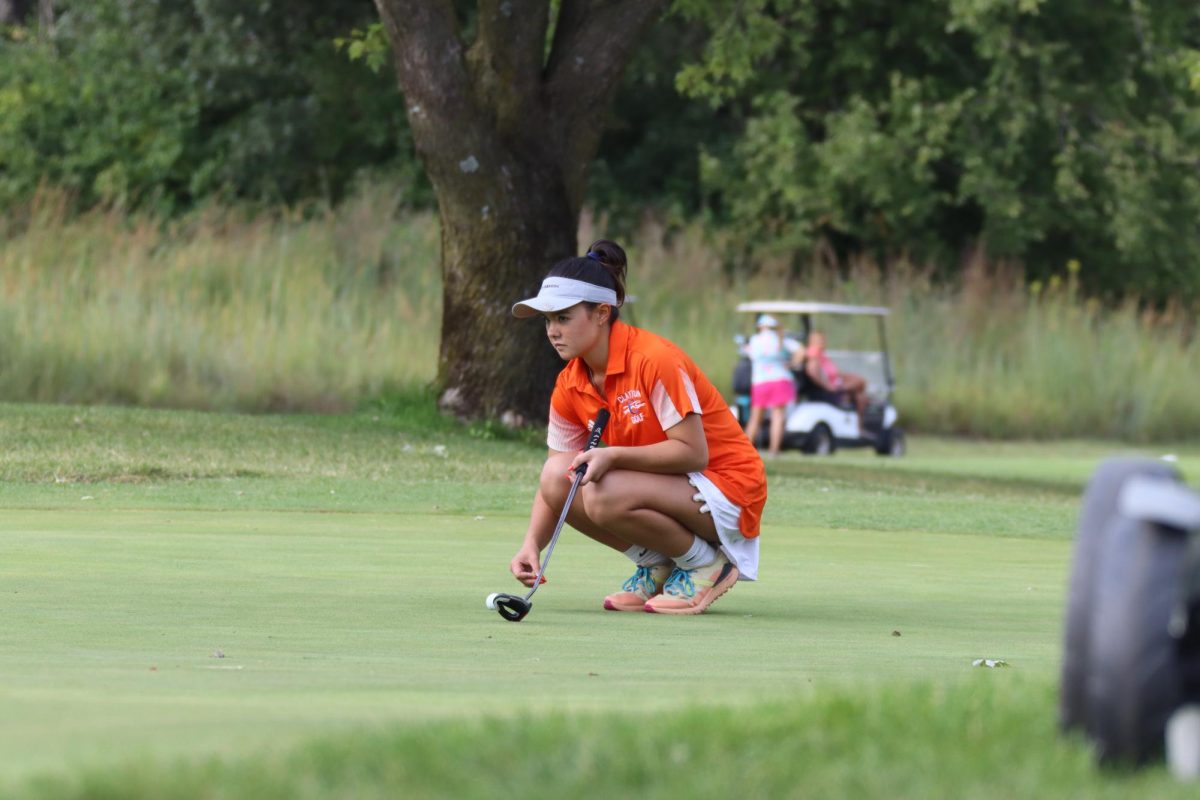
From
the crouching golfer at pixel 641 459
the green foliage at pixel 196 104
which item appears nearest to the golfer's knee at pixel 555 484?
the crouching golfer at pixel 641 459

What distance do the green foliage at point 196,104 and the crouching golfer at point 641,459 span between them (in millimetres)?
28051

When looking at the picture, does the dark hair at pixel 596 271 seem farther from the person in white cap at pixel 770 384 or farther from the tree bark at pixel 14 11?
the tree bark at pixel 14 11

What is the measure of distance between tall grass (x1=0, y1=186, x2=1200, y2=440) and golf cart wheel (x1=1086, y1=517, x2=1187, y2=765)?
17.6 meters

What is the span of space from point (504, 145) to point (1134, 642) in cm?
1566

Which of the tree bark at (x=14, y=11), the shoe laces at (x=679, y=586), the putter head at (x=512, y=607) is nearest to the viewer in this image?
the putter head at (x=512, y=607)

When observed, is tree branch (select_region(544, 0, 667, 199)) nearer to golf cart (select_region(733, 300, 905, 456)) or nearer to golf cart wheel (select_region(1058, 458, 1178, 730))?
golf cart (select_region(733, 300, 905, 456))

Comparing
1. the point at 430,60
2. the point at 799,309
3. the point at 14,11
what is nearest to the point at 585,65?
the point at 430,60

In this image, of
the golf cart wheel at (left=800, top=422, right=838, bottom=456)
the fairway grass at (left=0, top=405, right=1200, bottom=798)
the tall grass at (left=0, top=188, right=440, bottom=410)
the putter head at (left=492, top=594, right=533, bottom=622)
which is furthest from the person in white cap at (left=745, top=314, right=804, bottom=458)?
the putter head at (left=492, top=594, right=533, bottom=622)

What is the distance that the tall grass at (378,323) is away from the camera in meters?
22.7

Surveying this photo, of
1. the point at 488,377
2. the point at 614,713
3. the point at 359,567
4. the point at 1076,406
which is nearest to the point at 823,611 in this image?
the point at 359,567

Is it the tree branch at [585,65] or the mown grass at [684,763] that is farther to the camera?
the tree branch at [585,65]

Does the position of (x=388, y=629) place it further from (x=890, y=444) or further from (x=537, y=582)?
(x=890, y=444)

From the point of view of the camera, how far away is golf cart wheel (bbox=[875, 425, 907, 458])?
2700cm

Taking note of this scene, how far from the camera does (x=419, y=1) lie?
18.4m
